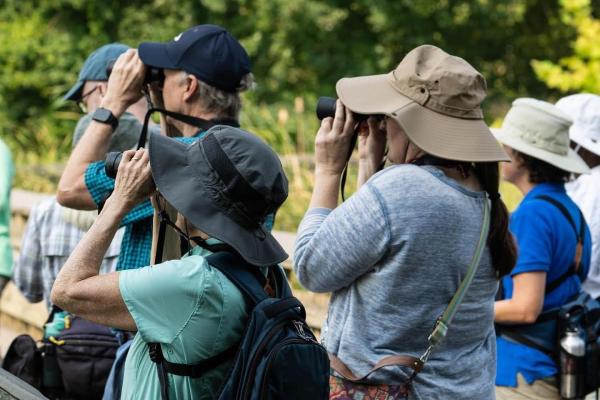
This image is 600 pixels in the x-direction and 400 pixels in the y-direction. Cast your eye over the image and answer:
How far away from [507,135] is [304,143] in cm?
606

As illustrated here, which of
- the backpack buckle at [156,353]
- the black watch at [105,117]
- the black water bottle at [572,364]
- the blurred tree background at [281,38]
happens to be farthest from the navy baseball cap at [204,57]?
the blurred tree background at [281,38]

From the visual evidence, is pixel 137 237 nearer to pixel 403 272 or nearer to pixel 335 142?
pixel 335 142

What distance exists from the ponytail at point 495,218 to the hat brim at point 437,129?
2.4 inches

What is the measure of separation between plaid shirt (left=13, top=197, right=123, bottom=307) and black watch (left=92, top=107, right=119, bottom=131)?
83 centimetres

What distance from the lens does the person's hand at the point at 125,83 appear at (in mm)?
3516

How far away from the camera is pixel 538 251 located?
137 inches

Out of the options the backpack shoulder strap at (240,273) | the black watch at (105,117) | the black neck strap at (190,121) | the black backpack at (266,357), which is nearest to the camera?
the black backpack at (266,357)

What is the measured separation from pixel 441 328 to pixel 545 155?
1.33m

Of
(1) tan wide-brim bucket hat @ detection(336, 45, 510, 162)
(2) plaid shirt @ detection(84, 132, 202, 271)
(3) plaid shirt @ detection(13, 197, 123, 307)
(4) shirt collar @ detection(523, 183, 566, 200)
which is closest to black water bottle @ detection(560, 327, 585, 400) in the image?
(4) shirt collar @ detection(523, 183, 566, 200)

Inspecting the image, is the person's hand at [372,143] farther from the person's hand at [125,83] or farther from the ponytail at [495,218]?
the person's hand at [125,83]

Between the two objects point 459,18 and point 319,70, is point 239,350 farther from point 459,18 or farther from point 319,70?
point 459,18

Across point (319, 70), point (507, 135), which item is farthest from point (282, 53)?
point (507, 135)

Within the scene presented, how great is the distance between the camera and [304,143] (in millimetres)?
9773

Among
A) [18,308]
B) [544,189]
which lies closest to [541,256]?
[544,189]
